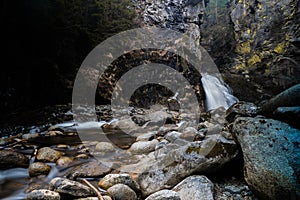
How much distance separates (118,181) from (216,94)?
11.8 metres

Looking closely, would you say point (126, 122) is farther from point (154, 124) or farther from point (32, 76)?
point (32, 76)

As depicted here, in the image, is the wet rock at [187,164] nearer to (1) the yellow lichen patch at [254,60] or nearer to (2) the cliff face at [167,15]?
(2) the cliff face at [167,15]

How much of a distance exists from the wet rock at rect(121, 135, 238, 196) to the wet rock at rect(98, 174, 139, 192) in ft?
0.41

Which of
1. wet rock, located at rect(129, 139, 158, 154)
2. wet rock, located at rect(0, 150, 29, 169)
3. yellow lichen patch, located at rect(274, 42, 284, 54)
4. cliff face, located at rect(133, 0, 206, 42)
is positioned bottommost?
wet rock, located at rect(129, 139, 158, 154)

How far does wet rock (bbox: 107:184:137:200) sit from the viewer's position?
96.3 inches

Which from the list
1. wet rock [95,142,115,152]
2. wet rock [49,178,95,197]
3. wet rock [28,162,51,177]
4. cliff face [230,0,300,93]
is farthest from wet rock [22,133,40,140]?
cliff face [230,0,300,93]

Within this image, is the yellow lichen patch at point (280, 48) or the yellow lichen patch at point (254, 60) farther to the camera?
the yellow lichen patch at point (254, 60)

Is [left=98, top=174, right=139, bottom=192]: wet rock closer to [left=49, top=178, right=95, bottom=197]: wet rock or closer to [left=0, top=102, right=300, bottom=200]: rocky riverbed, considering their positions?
[left=0, top=102, right=300, bottom=200]: rocky riverbed

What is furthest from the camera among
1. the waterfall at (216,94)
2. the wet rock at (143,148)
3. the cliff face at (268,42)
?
the cliff face at (268,42)

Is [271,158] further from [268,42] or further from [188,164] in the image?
[268,42]

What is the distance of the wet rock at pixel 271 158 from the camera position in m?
1.82

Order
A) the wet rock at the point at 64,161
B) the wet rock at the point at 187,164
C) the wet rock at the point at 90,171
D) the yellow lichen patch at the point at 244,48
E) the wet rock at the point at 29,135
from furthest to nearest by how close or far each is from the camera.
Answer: the yellow lichen patch at the point at 244,48, the wet rock at the point at 29,135, the wet rock at the point at 64,161, the wet rock at the point at 90,171, the wet rock at the point at 187,164

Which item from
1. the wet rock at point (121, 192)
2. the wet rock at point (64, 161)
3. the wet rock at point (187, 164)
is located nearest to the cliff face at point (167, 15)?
the wet rock at point (64, 161)

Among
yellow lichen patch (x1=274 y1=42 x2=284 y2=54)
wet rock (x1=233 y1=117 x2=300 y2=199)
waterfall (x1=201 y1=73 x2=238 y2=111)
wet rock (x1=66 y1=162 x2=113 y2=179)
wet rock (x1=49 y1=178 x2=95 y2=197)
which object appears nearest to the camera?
wet rock (x1=233 y1=117 x2=300 y2=199)
